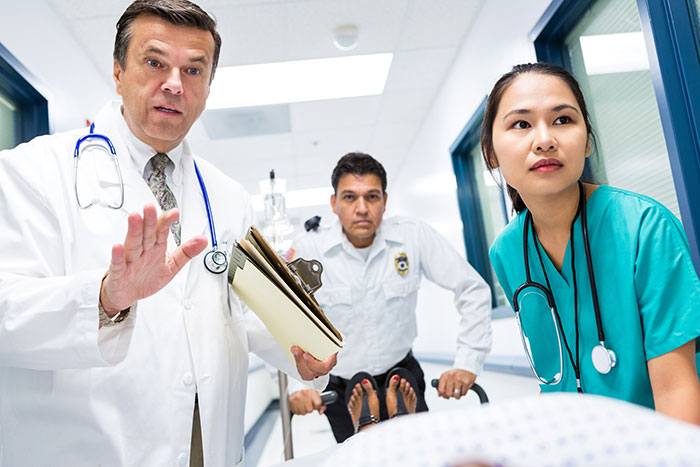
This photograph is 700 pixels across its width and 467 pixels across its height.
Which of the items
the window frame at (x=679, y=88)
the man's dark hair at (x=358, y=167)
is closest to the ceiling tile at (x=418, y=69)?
the man's dark hair at (x=358, y=167)

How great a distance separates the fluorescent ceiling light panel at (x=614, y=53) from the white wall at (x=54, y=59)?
2.64 metres

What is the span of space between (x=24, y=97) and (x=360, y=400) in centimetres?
217

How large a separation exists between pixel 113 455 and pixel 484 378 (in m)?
2.78

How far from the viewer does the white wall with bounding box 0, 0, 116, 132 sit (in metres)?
2.30

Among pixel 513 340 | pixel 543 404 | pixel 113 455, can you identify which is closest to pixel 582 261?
pixel 543 404

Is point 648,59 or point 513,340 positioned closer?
point 648,59

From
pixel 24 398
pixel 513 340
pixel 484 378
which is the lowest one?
pixel 484 378

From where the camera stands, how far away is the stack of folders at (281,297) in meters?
0.95

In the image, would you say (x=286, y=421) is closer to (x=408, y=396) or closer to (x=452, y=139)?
(x=408, y=396)

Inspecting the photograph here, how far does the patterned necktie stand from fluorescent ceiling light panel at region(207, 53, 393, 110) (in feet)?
7.70

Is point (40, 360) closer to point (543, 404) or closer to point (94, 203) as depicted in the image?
point (94, 203)

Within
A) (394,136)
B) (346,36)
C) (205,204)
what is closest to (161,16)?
(205,204)

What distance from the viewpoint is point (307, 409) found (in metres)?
1.67

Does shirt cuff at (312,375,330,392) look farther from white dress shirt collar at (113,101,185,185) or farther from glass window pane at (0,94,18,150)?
glass window pane at (0,94,18,150)
